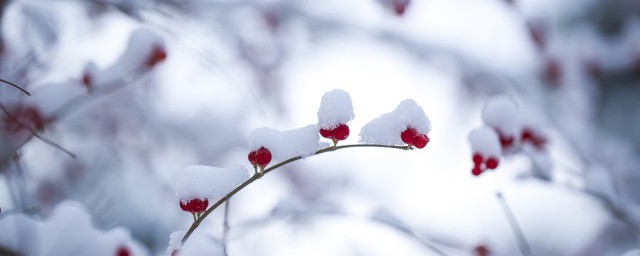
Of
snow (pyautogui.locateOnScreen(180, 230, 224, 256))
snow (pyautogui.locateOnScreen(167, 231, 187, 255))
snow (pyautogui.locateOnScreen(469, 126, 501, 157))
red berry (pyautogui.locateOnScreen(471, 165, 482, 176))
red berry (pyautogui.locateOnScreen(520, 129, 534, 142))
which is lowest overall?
snow (pyautogui.locateOnScreen(167, 231, 187, 255))

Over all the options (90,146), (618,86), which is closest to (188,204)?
(90,146)

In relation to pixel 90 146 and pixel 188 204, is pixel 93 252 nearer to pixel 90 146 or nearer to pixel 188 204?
pixel 188 204

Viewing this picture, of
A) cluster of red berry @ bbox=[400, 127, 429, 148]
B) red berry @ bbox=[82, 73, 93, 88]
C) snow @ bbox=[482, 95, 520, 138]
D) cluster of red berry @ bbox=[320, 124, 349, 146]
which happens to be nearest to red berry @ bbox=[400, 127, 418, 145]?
cluster of red berry @ bbox=[400, 127, 429, 148]

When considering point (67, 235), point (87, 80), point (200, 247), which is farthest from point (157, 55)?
point (200, 247)

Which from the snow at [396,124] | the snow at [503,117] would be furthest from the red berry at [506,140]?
the snow at [396,124]

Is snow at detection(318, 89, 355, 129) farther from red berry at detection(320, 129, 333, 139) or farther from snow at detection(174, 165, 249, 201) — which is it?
snow at detection(174, 165, 249, 201)

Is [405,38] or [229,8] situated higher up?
[405,38]

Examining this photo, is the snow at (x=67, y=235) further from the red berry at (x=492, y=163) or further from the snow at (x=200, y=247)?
the red berry at (x=492, y=163)
